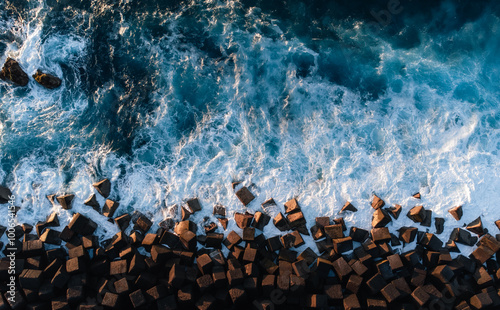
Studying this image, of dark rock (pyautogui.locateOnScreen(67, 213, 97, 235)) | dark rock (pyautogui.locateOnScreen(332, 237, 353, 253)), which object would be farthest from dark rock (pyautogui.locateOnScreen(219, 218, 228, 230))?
dark rock (pyautogui.locateOnScreen(67, 213, 97, 235))

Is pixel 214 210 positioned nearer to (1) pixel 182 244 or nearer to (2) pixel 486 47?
(1) pixel 182 244

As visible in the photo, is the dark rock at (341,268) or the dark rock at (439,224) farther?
the dark rock at (439,224)

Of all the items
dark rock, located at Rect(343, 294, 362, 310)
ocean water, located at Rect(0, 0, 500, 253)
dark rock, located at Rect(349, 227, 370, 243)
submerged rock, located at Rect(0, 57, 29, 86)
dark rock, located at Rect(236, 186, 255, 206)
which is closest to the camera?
dark rock, located at Rect(343, 294, 362, 310)

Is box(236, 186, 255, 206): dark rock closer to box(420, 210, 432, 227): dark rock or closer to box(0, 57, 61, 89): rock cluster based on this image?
box(420, 210, 432, 227): dark rock

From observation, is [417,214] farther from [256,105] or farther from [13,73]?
[13,73]

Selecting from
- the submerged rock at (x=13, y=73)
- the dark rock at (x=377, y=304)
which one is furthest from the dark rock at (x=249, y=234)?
the submerged rock at (x=13, y=73)

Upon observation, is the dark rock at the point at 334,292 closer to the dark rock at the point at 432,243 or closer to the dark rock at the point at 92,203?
the dark rock at the point at 432,243

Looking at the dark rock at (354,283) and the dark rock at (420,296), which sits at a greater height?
the dark rock at (354,283)
